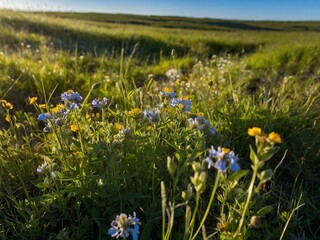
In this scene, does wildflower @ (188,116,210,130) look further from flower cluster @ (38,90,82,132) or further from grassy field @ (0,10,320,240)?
flower cluster @ (38,90,82,132)

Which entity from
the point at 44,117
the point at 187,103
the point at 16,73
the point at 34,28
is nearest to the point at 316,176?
the point at 187,103

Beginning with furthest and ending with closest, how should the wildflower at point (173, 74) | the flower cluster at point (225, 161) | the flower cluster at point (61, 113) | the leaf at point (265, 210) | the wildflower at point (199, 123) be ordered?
the wildflower at point (173, 74) < the wildflower at point (199, 123) < the flower cluster at point (61, 113) < the leaf at point (265, 210) < the flower cluster at point (225, 161)

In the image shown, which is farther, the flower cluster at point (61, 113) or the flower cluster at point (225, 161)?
the flower cluster at point (61, 113)

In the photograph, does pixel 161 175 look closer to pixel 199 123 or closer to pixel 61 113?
pixel 199 123

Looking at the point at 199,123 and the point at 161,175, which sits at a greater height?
the point at 199,123

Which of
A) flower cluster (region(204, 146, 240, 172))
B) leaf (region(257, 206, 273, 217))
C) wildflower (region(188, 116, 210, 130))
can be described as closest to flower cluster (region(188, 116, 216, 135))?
wildflower (region(188, 116, 210, 130))

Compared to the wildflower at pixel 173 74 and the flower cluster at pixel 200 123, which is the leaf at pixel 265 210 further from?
the wildflower at pixel 173 74

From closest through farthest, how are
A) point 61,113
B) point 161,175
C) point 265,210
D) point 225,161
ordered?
point 225,161, point 265,210, point 61,113, point 161,175

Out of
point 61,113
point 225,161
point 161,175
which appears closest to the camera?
point 225,161

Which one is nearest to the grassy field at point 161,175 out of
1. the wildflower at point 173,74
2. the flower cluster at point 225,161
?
the flower cluster at point 225,161

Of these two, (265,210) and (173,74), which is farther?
(173,74)

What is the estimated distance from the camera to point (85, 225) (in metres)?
1.54

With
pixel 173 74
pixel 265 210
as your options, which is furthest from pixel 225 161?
pixel 173 74

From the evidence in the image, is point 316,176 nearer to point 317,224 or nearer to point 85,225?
point 317,224
